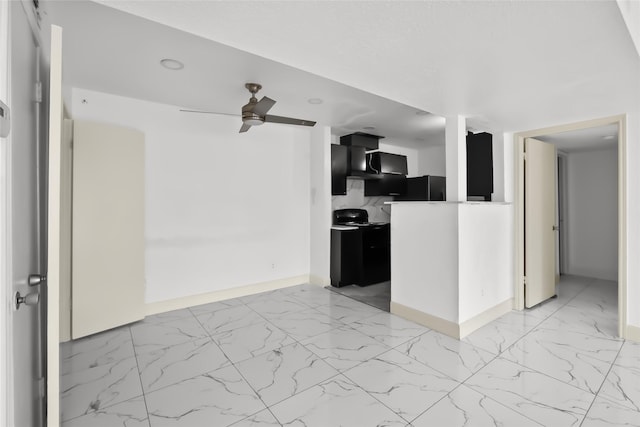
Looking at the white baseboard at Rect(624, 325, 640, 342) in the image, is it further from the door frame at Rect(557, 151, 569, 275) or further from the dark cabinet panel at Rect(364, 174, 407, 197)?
the dark cabinet panel at Rect(364, 174, 407, 197)

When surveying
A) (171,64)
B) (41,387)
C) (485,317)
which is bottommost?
(485,317)

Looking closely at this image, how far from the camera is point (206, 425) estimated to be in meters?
1.76

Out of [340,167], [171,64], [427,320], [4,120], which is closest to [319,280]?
[340,167]

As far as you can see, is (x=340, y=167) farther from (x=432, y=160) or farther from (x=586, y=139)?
(x=586, y=139)

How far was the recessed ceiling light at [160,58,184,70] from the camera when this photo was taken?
251 cm

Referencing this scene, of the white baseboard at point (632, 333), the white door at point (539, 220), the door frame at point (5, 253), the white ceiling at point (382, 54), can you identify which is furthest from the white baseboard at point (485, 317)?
the door frame at point (5, 253)

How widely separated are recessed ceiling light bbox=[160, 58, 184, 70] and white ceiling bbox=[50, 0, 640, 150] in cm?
7

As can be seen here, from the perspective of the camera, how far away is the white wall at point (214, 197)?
3.52m

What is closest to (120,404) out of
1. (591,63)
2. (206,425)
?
(206,425)

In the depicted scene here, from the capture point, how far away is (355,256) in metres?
4.70

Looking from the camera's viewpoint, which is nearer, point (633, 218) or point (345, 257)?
point (633, 218)

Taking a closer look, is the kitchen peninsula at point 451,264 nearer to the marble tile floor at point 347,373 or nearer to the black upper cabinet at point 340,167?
the marble tile floor at point 347,373

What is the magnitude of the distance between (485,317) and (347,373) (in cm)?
183

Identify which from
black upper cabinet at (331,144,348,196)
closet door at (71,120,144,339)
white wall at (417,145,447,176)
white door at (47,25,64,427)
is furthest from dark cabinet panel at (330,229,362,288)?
white door at (47,25,64,427)
